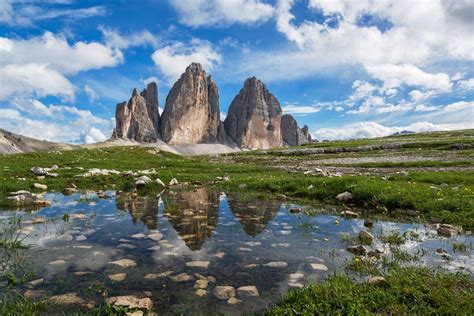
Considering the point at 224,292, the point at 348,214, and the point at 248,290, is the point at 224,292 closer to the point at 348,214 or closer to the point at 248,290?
the point at 248,290

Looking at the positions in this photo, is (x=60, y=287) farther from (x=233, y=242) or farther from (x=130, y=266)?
(x=233, y=242)

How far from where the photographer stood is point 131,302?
18.6ft

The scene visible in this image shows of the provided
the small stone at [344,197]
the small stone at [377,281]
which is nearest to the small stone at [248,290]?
the small stone at [377,281]

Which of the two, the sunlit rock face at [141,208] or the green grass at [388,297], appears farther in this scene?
the sunlit rock face at [141,208]

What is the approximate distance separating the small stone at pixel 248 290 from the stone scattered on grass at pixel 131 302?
5.74ft

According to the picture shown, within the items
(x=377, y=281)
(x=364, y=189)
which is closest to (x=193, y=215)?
(x=377, y=281)

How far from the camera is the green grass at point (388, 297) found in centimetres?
546

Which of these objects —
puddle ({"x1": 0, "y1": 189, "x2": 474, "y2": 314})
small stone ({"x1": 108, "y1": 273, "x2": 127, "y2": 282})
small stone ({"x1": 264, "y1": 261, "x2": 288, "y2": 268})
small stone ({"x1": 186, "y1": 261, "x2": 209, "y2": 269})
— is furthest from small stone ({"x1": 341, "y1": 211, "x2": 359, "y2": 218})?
small stone ({"x1": 108, "y1": 273, "x2": 127, "y2": 282})

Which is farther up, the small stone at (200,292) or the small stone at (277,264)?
the small stone at (200,292)

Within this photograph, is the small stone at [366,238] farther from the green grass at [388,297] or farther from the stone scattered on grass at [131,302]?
the stone scattered on grass at [131,302]

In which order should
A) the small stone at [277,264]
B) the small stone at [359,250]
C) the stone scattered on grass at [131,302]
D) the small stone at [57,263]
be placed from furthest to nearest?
the small stone at [359,250] → the small stone at [277,264] → the small stone at [57,263] → the stone scattered on grass at [131,302]

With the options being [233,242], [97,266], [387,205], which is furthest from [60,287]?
[387,205]

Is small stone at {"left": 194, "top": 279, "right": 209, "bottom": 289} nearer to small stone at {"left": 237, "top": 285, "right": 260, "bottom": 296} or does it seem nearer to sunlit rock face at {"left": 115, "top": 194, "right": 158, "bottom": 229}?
small stone at {"left": 237, "top": 285, "right": 260, "bottom": 296}

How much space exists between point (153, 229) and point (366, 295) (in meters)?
7.52
